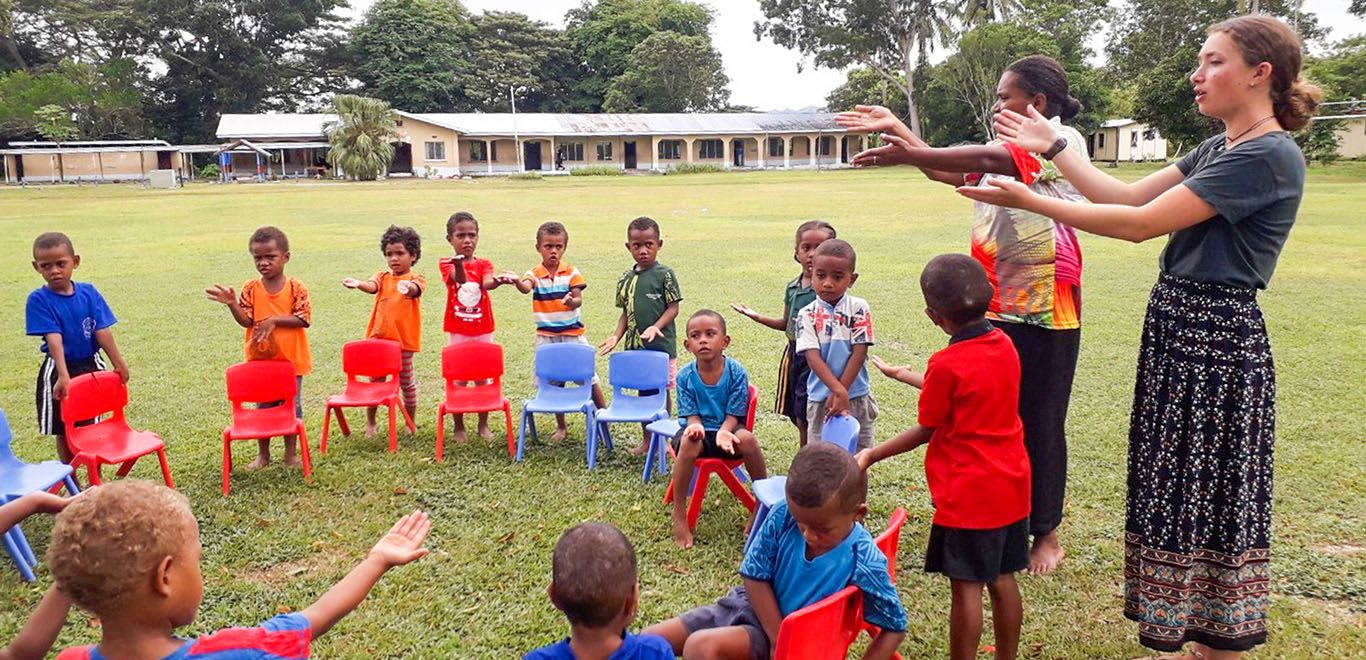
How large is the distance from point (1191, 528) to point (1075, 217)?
118cm

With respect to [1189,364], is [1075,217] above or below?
above

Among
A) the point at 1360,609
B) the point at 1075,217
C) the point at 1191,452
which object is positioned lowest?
the point at 1360,609

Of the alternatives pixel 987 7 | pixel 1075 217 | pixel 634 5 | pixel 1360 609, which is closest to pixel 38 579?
pixel 1075 217

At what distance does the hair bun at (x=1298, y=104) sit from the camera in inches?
123

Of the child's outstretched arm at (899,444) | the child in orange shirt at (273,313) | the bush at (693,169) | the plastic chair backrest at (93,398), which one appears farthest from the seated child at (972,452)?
the bush at (693,169)

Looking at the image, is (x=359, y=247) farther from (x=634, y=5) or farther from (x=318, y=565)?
(x=634, y=5)

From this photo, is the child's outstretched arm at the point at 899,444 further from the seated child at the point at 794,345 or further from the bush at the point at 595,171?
the bush at the point at 595,171

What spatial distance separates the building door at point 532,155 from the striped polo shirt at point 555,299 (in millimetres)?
56278

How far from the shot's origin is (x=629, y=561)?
103 inches

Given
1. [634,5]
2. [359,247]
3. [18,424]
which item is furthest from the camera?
[634,5]

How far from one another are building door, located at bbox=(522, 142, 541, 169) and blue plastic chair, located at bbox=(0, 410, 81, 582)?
2286 inches

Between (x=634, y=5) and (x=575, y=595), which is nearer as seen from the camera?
(x=575, y=595)

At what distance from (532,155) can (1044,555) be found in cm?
6003

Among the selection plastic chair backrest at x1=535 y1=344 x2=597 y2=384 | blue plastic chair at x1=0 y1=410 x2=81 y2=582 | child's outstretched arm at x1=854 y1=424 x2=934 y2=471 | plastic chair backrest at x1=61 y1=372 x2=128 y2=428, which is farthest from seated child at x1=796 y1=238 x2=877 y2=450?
plastic chair backrest at x1=61 y1=372 x2=128 y2=428
